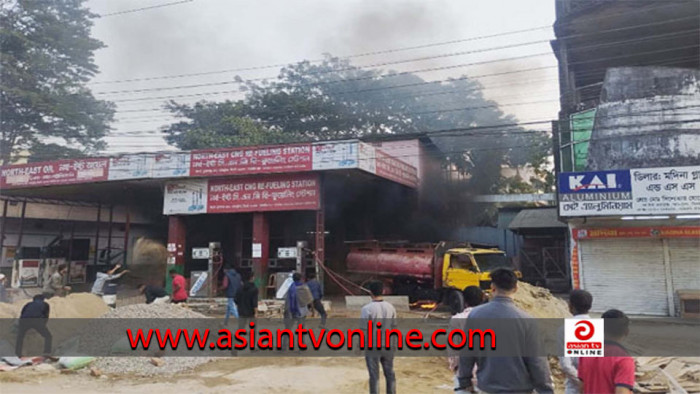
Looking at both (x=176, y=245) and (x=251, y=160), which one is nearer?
(x=251, y=160)

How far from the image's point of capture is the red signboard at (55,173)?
19.5 m

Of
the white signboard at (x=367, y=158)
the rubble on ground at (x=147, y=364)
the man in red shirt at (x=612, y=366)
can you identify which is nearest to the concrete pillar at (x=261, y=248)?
the white signboard at (x=367, y=158)

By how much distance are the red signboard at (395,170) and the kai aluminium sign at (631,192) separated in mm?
6609

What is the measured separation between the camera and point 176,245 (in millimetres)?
19156

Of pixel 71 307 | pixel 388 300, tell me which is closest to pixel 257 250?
pixel 388 300

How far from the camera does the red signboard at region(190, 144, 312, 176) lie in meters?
17.3

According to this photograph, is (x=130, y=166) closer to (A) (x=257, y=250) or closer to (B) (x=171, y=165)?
(B) (x=171, y=165)

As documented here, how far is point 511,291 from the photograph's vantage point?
3.36 m

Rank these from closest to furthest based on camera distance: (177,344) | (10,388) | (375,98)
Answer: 1. (10,388)
2. (177,344)
3. (375,98)

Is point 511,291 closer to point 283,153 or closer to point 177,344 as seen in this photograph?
point 177,344

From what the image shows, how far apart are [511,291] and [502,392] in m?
0.72

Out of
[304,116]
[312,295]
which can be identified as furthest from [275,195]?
[304,116]

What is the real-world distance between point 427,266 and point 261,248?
664cm

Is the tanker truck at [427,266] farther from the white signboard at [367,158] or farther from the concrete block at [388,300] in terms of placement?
the white signboard at [367,158]
